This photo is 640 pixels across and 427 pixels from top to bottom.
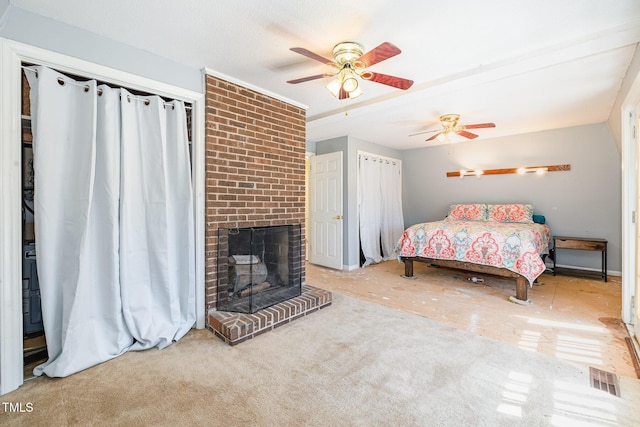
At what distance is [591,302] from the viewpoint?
3131mm

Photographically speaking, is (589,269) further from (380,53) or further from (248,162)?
(248,162)

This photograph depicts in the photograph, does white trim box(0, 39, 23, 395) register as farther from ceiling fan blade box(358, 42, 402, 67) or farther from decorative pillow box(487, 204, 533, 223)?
decorative pillow box(487, 204, 533, 223)

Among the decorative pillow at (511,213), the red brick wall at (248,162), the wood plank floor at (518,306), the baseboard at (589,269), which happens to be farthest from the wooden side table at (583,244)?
the red brick wall at (248,162)

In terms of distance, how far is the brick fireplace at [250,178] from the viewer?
99.8 inches

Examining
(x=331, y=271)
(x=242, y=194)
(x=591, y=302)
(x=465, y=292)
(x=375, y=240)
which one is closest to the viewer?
(x=242, y=194)

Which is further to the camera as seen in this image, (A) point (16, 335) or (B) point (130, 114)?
(B) point (130, 114)

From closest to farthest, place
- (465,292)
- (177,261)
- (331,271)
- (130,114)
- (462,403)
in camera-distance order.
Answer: (462,403) < (130,114) < (177,261) < (465,292) < (331,271)

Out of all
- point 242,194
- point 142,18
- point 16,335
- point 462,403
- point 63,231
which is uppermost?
point 142,18

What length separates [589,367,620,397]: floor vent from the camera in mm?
1689

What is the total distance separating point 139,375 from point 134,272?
2.44 feet

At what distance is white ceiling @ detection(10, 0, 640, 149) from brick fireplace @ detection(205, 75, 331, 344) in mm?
235

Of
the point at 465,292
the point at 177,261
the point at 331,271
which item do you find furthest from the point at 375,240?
the point at 177,261

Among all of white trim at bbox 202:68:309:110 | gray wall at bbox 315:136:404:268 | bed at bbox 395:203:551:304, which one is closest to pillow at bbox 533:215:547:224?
bed at bbox 395:203:551:304

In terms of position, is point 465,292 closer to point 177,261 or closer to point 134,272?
point 177,261
